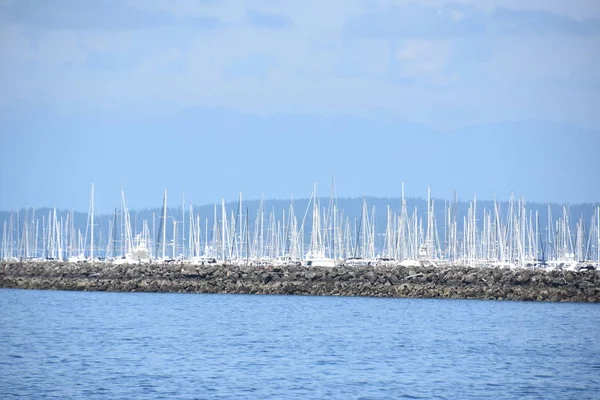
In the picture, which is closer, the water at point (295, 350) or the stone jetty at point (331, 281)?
the water at point (295, 350)

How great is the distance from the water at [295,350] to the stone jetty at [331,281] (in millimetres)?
4288

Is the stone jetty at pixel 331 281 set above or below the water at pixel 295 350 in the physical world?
above

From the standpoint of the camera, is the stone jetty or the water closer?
the water

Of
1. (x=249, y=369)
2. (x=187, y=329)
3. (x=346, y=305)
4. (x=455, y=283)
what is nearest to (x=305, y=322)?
(x=187, y=329)

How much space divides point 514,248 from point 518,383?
6905 centimetres

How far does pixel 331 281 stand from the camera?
228 feet

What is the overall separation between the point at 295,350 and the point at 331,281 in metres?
32.6

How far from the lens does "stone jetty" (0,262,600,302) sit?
63.3 meters

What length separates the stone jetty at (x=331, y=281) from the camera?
208 ft

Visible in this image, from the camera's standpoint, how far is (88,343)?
37.7 meters

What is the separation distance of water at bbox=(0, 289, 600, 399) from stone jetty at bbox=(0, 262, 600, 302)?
4.29 meters

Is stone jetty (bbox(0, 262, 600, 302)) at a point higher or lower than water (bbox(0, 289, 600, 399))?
higher

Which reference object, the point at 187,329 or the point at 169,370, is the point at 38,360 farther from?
the point at 187,329

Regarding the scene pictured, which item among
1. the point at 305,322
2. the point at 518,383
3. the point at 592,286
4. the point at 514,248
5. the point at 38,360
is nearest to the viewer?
the point at 518,383
